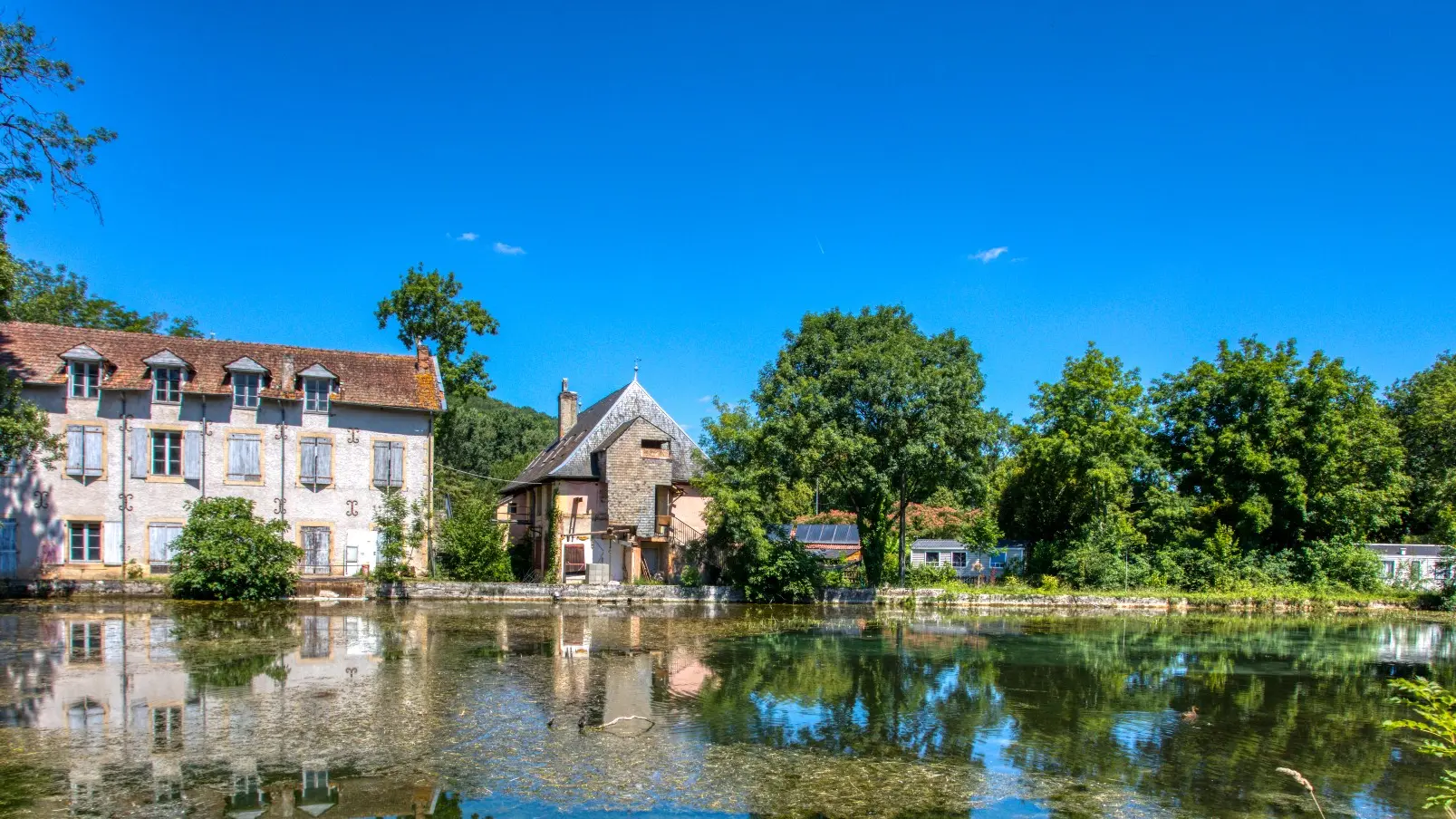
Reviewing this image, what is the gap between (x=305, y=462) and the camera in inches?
1291

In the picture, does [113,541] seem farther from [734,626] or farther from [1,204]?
[734,626]

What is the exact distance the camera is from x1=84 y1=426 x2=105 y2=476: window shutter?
101 feet

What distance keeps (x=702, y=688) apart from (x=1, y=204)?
22456 mm

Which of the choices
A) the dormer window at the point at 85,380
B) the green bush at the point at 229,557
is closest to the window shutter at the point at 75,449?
the dormer window at the point at 85,380

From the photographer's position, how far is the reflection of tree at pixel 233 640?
53.4 feet

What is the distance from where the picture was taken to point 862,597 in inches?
1357

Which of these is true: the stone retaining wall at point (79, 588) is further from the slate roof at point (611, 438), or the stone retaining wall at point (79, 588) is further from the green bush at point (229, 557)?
the slate roof at point (611, 438)

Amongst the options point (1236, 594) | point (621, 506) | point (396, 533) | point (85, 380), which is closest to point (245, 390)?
point (85, 380)

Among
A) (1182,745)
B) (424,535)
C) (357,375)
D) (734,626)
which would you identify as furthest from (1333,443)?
(357,375)

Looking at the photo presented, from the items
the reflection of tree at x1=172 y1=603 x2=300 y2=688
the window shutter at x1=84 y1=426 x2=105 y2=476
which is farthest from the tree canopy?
the window shutter at x1=84 y1=426 x2=105 y2=476

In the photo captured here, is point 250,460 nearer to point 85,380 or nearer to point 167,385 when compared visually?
point 167,385

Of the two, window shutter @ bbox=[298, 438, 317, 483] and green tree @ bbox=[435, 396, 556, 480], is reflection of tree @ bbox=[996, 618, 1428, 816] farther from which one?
green tree @ bbox=[435, 396, 556, 480]

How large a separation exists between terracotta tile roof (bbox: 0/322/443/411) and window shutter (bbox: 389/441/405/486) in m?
1.53

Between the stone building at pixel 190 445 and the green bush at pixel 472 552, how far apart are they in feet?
4.18
